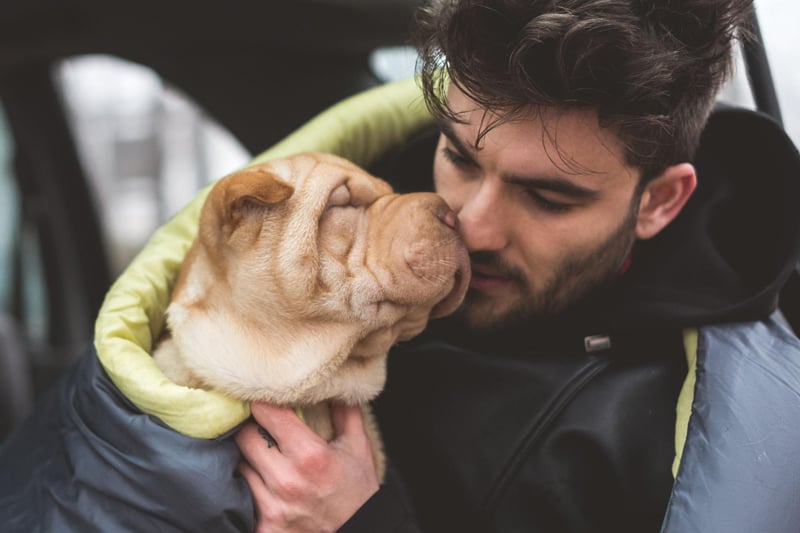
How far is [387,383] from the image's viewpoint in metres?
2.07

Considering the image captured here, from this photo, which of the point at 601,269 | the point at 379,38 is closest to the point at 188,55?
the point at 379,38

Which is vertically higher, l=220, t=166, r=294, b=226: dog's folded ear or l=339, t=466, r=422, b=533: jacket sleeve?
l=220, t=166, r=294, b=226: dog's folded ear

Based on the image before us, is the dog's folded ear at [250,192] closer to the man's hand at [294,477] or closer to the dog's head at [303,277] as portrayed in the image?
the dog's head at [303,277]

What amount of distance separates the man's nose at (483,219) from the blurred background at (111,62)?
20.6 inches

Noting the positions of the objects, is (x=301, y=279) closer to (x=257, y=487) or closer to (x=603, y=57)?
(x=257, y=487)

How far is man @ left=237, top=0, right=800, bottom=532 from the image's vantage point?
158cm

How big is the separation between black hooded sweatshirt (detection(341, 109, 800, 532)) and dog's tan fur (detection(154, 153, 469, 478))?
0.35 metres

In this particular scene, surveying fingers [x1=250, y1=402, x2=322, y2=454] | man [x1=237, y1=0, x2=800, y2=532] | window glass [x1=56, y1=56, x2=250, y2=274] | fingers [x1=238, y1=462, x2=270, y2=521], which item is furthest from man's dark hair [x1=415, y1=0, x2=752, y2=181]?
window glass [x1=56, y1=56, x2=250, y2=274]

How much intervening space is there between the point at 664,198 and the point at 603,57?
1.74 feet

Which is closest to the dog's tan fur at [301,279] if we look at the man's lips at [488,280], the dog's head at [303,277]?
the dog's head at [303,277]

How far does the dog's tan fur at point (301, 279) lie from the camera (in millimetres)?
1549

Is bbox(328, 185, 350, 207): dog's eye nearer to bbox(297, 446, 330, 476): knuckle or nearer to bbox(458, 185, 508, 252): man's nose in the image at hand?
bbox(458, 185, 508, 252): man's nose

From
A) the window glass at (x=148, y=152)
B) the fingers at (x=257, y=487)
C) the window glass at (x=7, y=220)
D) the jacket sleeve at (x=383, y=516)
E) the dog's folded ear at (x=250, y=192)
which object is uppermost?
the dog's folded ear at (x=250, y=192)

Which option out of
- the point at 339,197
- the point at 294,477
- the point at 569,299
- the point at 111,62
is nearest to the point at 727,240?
the point at 569,299
